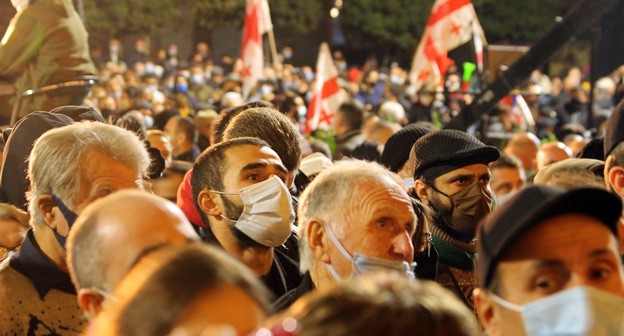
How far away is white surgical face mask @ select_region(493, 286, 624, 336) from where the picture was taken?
122 inches

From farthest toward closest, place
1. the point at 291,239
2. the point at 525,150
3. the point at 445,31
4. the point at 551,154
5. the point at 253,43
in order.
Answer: the point at 253,43
the point at 445,31
the point at 525,150
the point at 551,154
the point at 291,239

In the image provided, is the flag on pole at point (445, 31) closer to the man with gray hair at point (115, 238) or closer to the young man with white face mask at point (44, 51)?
the young man with white face mask at point (44, 51)

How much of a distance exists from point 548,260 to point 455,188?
2860 millimetres

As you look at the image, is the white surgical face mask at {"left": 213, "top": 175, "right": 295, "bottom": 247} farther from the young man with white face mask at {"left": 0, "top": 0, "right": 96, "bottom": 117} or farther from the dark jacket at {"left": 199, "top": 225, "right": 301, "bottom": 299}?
the young man with white face mask at {"left": 0, "top": 0, "right": 96, "bottom": 117}

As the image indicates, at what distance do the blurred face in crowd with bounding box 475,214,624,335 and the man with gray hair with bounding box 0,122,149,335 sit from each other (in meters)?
1.82

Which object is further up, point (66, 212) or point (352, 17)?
point (66, 212)

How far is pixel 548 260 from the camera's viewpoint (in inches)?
129

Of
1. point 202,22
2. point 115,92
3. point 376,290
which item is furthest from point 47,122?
point 202,22

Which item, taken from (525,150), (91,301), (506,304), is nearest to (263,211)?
(91,301)

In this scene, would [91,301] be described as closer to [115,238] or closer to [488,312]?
[115,238]

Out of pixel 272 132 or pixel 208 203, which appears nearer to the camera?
pixel 208 203

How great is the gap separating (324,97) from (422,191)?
1043cm

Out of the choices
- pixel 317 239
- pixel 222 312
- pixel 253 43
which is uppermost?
pixel 222 312

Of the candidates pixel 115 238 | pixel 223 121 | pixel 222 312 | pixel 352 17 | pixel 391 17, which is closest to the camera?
pixel 222 312
